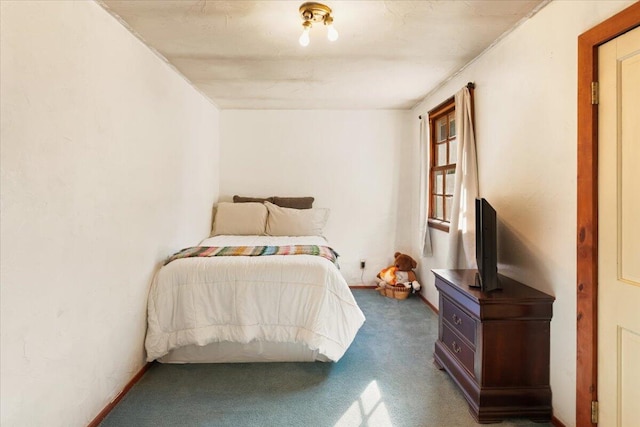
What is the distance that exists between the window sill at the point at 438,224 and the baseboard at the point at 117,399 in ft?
9.03

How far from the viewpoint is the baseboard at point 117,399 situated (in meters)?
1.78

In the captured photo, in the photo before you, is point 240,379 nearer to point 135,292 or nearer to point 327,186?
point 135,292

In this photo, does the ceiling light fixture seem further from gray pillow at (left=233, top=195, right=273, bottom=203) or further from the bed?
gray pillow at (left=233, top=195, right=273, bottom=203)

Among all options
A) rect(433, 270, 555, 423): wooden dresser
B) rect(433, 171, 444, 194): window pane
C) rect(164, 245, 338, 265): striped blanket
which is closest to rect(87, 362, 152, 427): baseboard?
rect(164, 245, 338, 265): striped blanket

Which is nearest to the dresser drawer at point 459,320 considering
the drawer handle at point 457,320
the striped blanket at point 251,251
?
the drawer handle at point 457,320

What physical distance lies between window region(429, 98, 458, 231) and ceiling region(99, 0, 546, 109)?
32 centimetres

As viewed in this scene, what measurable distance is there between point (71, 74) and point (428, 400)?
2.57 metres

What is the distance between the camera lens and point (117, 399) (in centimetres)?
197

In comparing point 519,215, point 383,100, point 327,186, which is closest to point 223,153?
point 327,186

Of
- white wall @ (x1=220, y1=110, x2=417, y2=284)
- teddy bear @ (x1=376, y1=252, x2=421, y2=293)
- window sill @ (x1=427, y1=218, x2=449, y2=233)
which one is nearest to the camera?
window sill @ (x1=427, y1=218, x2=449, y2=233)

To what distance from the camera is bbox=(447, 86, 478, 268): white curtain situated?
2.60 m

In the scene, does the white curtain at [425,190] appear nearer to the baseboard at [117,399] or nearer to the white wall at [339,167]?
the white wall at [339,167]

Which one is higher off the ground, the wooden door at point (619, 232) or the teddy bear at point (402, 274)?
the wooden door at point (619, 232)

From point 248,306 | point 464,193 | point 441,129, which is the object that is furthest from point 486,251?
point 441,129
